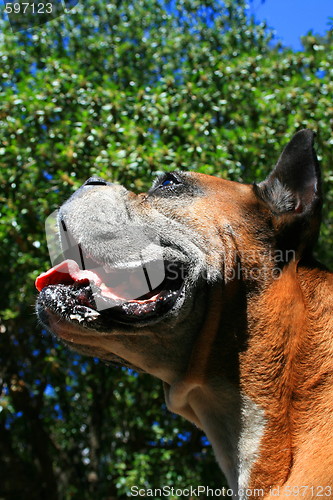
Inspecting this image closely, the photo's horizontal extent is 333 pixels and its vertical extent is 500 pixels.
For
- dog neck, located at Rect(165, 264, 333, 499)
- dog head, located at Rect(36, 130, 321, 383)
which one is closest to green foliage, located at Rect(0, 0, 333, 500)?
dog head, located at Rect(36, 130, 321, 383)

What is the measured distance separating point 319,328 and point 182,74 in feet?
20.1

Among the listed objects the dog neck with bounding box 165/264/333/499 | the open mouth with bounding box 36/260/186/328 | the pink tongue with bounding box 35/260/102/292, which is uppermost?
the pink tongue with bounding box 35/260/102/292

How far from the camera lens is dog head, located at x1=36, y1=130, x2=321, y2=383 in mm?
2977

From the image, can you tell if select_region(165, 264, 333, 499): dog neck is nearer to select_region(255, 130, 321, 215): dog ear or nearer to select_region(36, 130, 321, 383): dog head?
select_region(36, 130, 321, 383): dog head

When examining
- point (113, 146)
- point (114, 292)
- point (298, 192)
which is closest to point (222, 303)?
point (114, 292)

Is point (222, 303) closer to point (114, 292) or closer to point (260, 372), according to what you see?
point (260, 372)

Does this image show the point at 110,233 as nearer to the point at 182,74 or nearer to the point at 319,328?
the point at 319,328

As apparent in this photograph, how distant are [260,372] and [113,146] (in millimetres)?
4003

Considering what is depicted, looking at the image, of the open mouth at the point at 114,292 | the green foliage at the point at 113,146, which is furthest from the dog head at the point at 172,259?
the green foliage at the point at 113,146

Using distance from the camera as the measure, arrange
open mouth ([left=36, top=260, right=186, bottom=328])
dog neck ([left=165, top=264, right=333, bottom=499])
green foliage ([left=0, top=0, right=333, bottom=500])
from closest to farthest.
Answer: dog neck ([left=165, top=264, right=333, bottom=499]), open mouth ([left=36, top=260, right=186, bottom=328]), green foliage ([left=0, top=0, right=333, bottom=500])

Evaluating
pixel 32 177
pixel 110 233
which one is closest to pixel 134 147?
pixel 32 177

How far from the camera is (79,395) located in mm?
8727

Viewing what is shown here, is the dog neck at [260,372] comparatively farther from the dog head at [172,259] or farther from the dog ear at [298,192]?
the dog ear at [298,192]

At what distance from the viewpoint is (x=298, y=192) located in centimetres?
312
